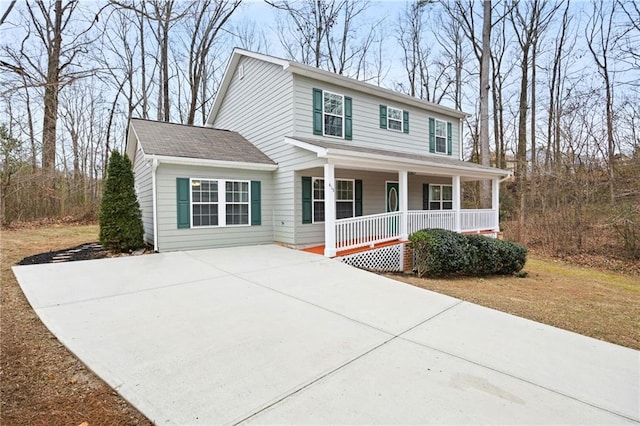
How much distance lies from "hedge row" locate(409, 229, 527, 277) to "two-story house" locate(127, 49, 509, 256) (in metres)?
1.36

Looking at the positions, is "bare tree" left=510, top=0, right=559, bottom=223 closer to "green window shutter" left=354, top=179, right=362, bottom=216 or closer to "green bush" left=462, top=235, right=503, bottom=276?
"green bush" left=462, top=235, right=503, bottom=276

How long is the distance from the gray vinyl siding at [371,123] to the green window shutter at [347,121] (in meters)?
0.17

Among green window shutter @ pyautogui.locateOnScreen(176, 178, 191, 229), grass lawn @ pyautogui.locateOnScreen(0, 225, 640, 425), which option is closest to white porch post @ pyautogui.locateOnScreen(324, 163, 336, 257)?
grass lawn @ pyautogui.locateOnScreen(0, 225, 640, 425)

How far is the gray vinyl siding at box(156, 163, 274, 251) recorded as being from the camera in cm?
861

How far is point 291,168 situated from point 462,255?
5.28 m

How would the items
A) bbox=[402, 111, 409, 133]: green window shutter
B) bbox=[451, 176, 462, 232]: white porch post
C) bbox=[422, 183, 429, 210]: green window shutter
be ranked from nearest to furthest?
bbox=[451, 176, 462, 232]: white porch post, bbox=[402, 111, 409, 133]: green window shutter, bbox=[422, 183, 429, 210]: green window shutter

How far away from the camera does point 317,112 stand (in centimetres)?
1000

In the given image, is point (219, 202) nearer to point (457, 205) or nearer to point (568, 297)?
point (457, 205)

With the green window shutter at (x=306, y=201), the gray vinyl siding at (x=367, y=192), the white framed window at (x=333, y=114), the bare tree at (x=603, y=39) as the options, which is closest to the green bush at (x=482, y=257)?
the gray vinyl siding at (x=367, y=192)

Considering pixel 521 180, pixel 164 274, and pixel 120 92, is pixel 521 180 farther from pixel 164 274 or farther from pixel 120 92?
pixel 120 92

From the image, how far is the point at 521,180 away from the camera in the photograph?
1620cm

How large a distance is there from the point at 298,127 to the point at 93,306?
6.84m

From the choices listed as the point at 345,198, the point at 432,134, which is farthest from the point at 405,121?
the point at 345,198

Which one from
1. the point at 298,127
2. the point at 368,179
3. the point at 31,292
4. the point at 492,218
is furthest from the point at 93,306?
the point at 492,218
